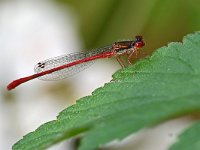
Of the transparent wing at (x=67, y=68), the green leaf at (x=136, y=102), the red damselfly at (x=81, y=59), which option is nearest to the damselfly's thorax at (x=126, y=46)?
the red damselfly at (x=81, y=59)

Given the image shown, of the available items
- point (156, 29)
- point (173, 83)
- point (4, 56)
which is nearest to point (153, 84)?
point (173, 83)

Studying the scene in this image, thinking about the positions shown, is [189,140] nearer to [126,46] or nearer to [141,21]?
[126,46]

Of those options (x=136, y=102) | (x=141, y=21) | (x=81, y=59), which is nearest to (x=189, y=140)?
(x=136, y=102)

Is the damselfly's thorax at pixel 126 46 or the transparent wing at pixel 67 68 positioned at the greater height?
the transparent wing at pixel 67 68

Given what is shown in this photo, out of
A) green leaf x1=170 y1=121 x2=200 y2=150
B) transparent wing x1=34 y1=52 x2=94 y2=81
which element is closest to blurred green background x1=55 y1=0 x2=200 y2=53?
transparent wing x1=34 y1=52 x2=94 y2=81

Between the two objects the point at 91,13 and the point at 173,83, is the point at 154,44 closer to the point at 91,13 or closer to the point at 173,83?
the point at 91,13

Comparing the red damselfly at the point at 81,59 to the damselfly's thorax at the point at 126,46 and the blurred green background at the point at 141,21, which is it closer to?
the damselfly's thorax at the point at 126,46
